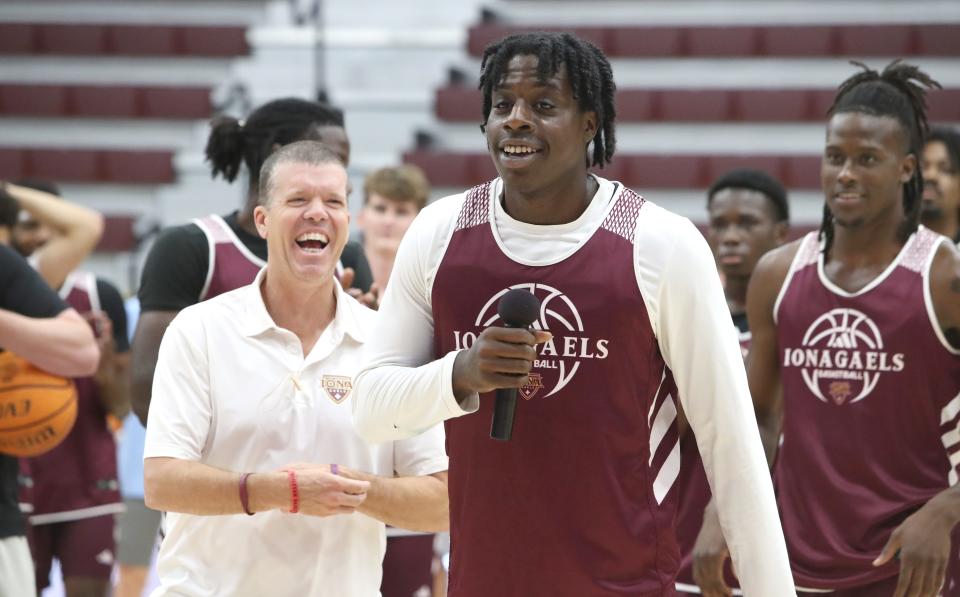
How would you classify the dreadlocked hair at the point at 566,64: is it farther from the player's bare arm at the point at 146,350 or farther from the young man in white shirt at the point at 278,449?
the player's bare arm at the point at 146,350

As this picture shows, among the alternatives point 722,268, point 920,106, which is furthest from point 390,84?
point 920,106

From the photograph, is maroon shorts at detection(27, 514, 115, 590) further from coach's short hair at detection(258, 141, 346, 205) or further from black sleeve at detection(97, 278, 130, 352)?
coach's short hair at detection(258, 141, 346, 205)

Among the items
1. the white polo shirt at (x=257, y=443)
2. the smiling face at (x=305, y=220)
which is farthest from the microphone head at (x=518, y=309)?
the smiling face at (x=305, y=220)

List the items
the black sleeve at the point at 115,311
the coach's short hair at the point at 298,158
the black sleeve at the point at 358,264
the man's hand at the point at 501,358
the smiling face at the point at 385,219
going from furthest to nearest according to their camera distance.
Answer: the black sleeve at the point at 115,311 < the smiling face at the point at 385,219 < the black sleeve at the point at 358,264 < the coach's short hair at the point at 298,158 < the man's hand at the point at 501,358

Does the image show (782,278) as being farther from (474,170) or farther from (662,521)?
(474,170)

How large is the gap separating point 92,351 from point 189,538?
1317mm

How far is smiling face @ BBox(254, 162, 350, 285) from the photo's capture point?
3.49 metres

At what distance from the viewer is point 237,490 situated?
318 centimetres

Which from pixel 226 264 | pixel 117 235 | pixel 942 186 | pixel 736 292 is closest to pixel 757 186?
pixel 736 292

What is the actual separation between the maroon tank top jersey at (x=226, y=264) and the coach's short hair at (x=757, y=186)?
7.01ft

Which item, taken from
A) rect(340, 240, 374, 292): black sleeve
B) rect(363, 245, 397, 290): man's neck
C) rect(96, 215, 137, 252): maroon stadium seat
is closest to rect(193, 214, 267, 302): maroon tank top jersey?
rect(340, 240, 374, 292): black sleeve

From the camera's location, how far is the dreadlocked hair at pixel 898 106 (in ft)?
13.7

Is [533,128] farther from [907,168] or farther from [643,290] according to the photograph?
[907,168]

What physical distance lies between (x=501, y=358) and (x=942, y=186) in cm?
354
